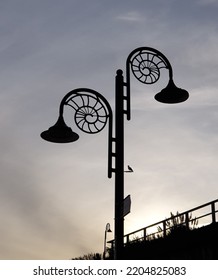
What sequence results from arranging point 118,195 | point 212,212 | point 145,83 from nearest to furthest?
1. point 118,195
2. point 145,83
3. point 212,212

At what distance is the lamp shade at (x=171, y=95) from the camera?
35.8ft

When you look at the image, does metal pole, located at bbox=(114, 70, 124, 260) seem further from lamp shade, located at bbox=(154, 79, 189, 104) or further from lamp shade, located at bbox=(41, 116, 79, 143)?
lamp shade, located at bbox=(154, 79, 189, 104)

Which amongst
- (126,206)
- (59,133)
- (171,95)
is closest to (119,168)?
(126,206)

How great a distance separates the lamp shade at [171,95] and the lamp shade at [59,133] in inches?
83.1

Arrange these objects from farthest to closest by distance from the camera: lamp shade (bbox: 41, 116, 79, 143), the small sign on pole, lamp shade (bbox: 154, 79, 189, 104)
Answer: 1. lamp shade (bbox: 154, 79, 189, 104)
2. lamp shade (bbox: 41, 116, 79, 143)
3. the small sign on pole

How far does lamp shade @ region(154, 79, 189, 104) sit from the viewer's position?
10906mm

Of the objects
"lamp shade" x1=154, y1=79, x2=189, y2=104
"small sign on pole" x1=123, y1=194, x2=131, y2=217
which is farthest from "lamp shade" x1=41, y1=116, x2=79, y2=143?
"small sign on pole" x1=123, y1=194, x2=131, y2=217

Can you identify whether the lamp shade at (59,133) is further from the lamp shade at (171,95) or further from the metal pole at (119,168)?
the lamp shade at (171,95)

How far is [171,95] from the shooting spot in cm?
1095

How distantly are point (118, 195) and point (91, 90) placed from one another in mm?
2500

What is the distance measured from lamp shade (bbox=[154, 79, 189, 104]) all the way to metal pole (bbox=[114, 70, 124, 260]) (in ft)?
6.24
